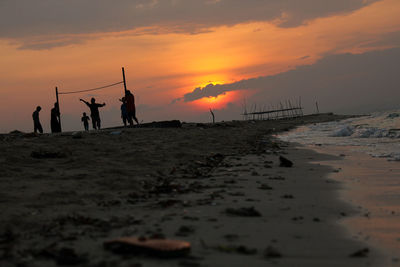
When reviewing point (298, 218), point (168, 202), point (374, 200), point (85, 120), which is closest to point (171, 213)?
point (168, 202)

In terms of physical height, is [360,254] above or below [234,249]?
below

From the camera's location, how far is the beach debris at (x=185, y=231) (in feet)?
10.3

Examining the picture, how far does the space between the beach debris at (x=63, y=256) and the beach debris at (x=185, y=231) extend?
0.78 metres

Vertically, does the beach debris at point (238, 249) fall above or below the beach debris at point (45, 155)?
below

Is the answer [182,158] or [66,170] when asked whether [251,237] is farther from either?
[182,158]

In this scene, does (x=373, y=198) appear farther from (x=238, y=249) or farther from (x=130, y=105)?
(x=130, y=105)

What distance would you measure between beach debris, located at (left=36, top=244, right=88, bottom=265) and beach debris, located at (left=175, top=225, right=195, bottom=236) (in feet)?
2.57

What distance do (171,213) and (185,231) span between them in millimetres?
661

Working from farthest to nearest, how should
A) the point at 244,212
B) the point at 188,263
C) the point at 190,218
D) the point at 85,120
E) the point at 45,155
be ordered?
the point at 85,120, the point at 45,155, the point at 244,212, the point at 190,218, the point at 188,263

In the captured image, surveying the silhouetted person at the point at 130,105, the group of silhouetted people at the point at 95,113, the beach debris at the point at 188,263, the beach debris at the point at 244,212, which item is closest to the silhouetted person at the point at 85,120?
the group of silhouetted people at the point at 95,113

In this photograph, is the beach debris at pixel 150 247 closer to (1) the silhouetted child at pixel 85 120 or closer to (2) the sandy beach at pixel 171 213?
(2) the sandy beach at pixel 171 213

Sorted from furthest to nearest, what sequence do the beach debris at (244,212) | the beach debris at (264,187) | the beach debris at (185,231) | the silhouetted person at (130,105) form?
the silhouetted person at (130,105) < the beach debris at (264,187) < the beach debris at (244,212) < the beach debris at (185,231)

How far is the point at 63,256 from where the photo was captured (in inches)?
101

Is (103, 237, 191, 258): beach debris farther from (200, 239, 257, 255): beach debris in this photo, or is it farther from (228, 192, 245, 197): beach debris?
(228, 192, 245, 197): beach debris
